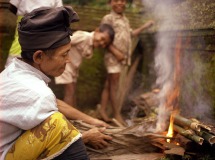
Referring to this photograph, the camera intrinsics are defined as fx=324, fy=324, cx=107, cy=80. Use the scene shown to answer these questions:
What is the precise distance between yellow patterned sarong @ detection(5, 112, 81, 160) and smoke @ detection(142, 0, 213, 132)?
2109mm

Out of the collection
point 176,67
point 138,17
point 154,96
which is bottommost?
point 154,96

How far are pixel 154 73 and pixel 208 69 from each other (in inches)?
89.8

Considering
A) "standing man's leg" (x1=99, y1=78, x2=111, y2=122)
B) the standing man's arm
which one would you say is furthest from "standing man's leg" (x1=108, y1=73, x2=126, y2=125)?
the standing man's arm

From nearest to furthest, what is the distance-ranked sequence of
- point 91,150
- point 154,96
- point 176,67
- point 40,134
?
point 40,134, point 91,150, point 176,67, point 154,96

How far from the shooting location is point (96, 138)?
3518 mm

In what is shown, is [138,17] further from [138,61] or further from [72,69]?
[72,69]

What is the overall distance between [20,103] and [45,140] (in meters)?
0.30

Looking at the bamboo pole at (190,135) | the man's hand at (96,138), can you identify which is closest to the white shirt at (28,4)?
the man's hand at (96,138)

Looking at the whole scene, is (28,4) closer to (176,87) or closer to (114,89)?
(176,87)

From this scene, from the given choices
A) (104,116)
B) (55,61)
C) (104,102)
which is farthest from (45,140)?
(104,102)

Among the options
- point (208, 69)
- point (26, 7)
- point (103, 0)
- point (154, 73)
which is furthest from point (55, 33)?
point (103, 0)

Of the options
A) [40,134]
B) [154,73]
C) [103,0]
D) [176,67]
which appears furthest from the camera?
[103,0]

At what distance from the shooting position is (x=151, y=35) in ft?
23.1

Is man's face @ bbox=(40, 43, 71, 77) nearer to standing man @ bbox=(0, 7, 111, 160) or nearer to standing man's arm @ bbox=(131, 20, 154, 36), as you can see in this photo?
standing man @ bbox=(0, 7, 111, 160)
